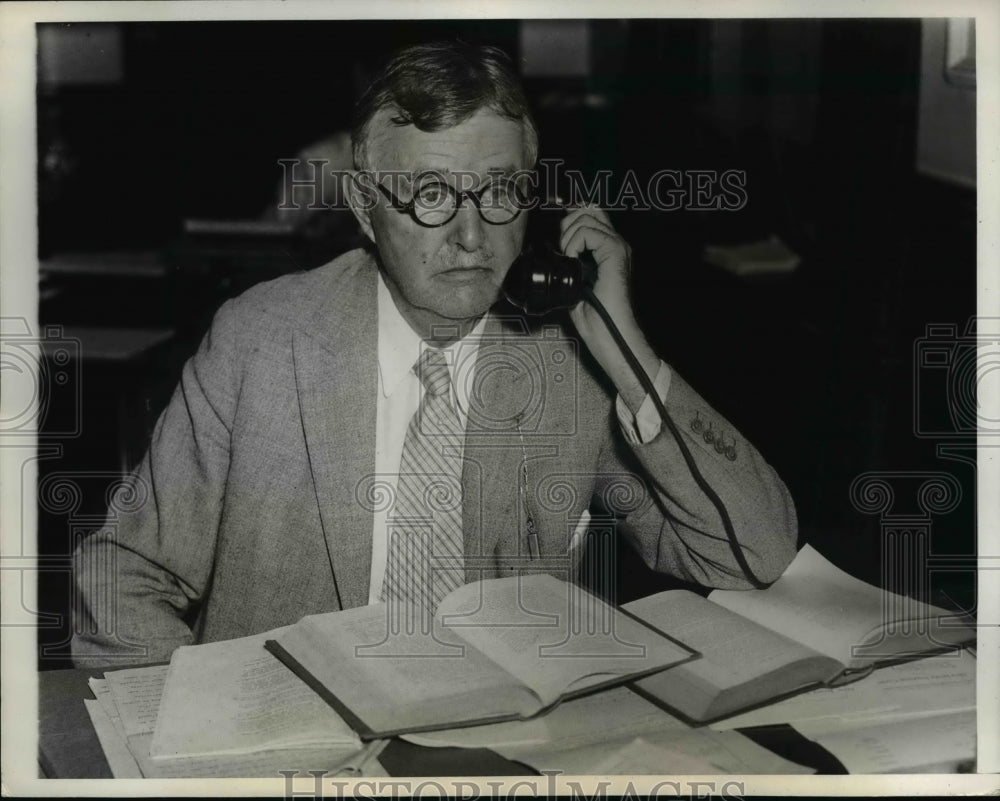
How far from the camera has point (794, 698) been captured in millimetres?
1159

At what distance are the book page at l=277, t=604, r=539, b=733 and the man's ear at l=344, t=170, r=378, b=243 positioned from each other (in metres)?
0.53

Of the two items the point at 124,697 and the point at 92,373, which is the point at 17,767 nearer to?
the point at 124,697

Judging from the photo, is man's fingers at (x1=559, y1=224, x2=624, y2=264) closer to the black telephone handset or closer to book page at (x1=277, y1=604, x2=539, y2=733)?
the black telephone handset

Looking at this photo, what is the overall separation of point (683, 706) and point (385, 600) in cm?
43

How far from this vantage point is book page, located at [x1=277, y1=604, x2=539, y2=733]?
3.61 feet

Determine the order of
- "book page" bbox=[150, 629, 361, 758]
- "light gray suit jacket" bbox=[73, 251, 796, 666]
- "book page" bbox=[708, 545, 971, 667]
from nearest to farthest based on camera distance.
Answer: "book page" bbox=[150, 629, 361, 758]
"book page" bbox=[708, 545, 971, 667]
"light gray suit jacket" bbox=[73, 251, 796, 666]

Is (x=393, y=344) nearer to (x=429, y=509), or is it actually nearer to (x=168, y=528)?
(x=429, y=509)

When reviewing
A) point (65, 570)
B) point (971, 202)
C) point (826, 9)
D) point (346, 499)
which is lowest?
point (65, 570)

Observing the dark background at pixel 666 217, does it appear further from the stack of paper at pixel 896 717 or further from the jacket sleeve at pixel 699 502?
the stack of paper at pixel 896 717

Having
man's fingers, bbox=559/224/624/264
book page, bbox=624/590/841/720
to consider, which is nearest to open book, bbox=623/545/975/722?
book page, bbox=624/590/841/720

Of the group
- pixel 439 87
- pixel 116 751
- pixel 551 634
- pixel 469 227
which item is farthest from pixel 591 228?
pixel 116 751

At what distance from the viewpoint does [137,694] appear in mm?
1190

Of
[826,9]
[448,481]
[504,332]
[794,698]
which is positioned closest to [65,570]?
[448,481]

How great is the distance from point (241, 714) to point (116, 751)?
0.50ft
